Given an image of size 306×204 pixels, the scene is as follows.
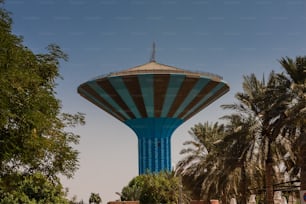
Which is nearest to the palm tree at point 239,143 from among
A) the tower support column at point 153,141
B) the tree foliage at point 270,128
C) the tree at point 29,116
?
the tree foliage at point 270,128

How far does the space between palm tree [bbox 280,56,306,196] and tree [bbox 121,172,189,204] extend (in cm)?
4401

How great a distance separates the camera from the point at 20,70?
15.4 metres

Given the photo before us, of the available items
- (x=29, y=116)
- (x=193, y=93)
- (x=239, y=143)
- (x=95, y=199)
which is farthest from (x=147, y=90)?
(x=29, y=116)

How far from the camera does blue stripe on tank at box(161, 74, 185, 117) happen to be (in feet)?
259

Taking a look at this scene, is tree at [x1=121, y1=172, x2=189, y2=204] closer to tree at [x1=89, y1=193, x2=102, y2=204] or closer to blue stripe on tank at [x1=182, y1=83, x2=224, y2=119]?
blue stripe on tank at [x1=182, y1=83, x2=224, y2=119]

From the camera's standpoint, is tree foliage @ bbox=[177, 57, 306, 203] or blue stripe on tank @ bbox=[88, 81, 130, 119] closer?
tree foliage @ bbox=[177, 57, 306, 203]

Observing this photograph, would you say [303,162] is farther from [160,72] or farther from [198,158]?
[160,72]

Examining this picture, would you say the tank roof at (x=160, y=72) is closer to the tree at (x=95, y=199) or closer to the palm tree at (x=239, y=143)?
the tree at (x=95, y=199)

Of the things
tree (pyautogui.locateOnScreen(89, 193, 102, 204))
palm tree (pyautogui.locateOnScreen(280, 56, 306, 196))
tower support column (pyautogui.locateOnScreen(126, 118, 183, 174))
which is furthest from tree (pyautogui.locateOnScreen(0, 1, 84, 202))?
tree (pyautogui.locateOnScreen(89, 193, 102, 204))

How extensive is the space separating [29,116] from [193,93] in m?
66.5

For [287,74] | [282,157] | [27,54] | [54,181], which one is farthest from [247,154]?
[27,54]

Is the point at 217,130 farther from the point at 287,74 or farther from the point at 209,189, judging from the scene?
the point at 287,74

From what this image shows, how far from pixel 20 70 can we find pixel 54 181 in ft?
15.0

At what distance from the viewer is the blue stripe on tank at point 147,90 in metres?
79.8
